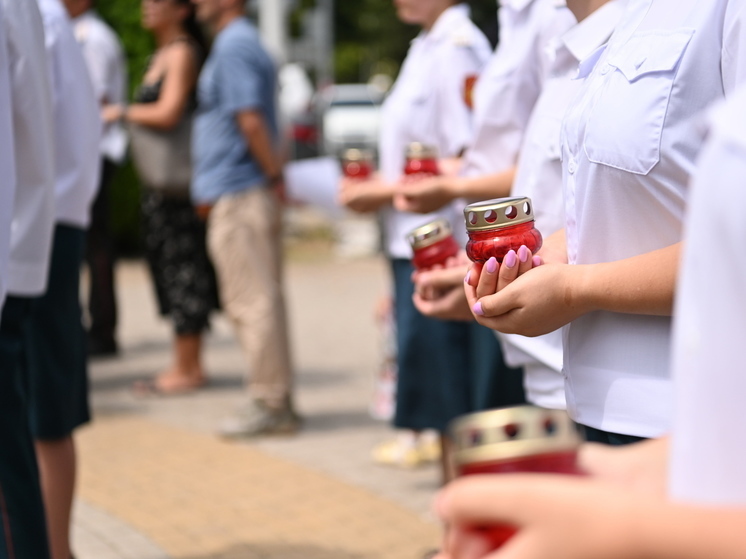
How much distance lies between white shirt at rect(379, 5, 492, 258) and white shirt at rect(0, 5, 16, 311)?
1.89 metres

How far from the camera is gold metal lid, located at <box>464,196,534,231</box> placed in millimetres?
1827

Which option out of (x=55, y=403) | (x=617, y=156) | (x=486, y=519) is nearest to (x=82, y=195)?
(x=55, y=403)

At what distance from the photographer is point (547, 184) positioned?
2.59 metres

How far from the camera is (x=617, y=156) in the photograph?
178 centimetres

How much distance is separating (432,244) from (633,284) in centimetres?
104

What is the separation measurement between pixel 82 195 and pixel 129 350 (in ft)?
15.7

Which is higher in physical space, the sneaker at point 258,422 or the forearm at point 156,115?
the forearm at point 156,115

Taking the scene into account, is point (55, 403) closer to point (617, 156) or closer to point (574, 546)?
point (617, 156)

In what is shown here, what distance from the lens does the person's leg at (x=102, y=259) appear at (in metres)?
7.45

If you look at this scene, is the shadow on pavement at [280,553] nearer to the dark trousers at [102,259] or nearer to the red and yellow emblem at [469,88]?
the red and yellow emblem at [469,88]

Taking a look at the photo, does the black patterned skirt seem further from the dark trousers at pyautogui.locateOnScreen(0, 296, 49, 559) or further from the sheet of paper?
the sheet of paper

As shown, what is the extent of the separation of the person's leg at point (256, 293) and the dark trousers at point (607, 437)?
3.77 meters

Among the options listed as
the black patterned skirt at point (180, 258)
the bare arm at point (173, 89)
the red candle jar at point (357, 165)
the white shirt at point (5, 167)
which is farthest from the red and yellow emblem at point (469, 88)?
the black patterned skirt at point (180, 258)

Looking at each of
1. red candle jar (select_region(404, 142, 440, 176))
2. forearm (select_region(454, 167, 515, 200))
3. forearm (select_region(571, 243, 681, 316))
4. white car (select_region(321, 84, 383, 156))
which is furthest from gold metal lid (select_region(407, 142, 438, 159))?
white car (select_region(321, 84, 383, 156))
